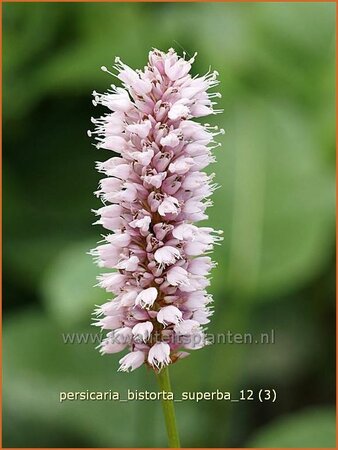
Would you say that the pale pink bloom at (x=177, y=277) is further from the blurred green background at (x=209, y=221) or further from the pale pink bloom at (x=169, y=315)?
the blurred green background at (x=209, y=221)

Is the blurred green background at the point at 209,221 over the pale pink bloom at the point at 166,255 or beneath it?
over

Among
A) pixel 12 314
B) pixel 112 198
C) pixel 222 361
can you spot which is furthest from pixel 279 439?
pixel 112 198

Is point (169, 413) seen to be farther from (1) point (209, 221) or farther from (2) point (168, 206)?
(1) point (209, 221)

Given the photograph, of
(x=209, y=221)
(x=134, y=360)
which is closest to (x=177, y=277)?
(x=134, y=360)

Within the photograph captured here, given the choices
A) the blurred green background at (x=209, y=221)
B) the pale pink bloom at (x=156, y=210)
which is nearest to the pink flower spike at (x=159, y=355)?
the pale pink bloom at (x=156, y=210)

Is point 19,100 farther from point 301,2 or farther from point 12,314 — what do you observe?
point 301,2

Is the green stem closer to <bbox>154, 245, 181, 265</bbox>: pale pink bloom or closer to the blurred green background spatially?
<bbox>154, 245, 181, 265</bbox>: pale pink bloom
